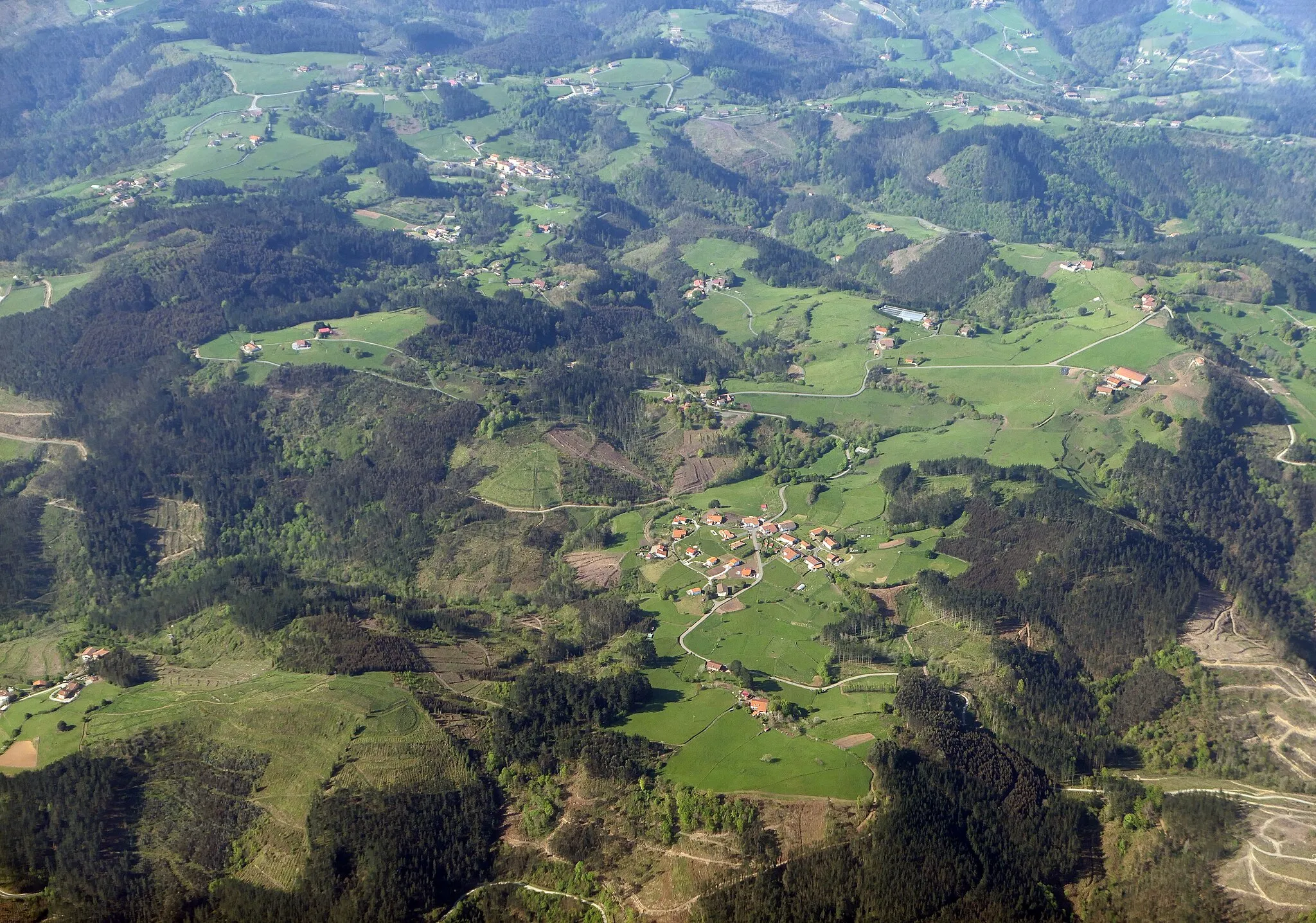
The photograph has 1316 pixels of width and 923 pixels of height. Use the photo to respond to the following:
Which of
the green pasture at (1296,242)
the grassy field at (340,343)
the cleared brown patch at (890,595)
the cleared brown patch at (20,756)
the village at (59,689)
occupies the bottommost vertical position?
the green pasture at (1296,242)

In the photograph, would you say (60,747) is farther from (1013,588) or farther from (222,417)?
(1013,588)

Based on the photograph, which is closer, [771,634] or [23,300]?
[771,634]

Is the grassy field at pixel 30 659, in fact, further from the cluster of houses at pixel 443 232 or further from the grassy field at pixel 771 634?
the cluster of houses at pixel 443 232

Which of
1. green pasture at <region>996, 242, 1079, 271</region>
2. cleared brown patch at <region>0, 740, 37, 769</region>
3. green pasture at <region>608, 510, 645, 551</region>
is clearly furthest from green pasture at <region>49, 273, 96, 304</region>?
green pasture at <region>996, 242, 1079, 271</region>

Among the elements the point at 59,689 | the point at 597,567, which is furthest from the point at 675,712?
the point at 59,689

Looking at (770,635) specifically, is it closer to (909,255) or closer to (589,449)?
(589,449)

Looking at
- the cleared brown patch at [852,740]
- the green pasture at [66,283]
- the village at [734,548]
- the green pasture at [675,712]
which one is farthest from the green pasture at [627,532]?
the green pasture at [66,283]

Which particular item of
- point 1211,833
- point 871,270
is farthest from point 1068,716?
point 871,270
